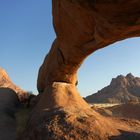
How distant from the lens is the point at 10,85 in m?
16.7

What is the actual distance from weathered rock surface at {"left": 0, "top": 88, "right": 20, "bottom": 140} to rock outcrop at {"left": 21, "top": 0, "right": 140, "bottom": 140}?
3.46 ft

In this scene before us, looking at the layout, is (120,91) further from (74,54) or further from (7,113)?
(74,54)

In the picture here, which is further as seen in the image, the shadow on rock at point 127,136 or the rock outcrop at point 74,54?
the shadow on rock at point 127,136

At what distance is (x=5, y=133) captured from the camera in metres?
9.48

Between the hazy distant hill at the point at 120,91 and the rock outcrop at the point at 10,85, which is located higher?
the hazy distant hill at the point at 120,91

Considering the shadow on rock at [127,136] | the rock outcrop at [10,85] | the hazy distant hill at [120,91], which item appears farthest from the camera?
the hazy distant hill at [120,91]

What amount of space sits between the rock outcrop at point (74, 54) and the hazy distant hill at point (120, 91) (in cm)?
3164

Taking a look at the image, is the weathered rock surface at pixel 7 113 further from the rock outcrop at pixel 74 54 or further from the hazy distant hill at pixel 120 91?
the hazy distant hill at pixel 120 91

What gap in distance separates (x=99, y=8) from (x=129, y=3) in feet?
1.52

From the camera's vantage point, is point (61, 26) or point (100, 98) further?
point (100, 98)

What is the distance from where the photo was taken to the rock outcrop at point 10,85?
601 inches

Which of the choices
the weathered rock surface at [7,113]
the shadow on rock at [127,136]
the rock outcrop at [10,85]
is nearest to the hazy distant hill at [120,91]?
the rock outcrop at [10,85]

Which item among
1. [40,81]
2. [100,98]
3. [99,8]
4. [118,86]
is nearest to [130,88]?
[118,86]

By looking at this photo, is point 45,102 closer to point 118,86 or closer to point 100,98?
point 100,98
